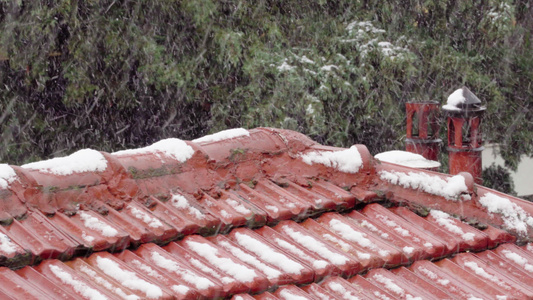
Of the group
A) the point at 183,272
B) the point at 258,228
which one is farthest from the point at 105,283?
the point at 258,228

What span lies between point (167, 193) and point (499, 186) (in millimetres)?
13204

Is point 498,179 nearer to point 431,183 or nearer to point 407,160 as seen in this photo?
point 407,160

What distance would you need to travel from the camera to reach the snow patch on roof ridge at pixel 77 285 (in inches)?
82.3

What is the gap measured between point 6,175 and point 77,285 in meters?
0.58

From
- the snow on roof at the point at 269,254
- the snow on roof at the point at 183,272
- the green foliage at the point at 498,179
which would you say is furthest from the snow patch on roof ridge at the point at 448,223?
the green foliage at the point at 498,179

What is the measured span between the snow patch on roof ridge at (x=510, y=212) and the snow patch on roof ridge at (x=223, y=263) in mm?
1352

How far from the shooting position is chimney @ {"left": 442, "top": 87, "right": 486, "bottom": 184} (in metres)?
5.79

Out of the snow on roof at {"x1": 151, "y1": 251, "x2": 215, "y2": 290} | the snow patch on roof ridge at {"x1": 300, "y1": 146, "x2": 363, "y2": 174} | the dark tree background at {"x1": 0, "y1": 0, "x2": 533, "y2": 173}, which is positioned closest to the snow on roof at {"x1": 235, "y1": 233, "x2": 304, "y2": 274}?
the snow on roof at {"x1": 151, "y1": 251, "x2": 215, "y2": 290}

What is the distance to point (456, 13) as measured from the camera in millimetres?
13758

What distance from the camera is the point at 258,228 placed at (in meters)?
2.77

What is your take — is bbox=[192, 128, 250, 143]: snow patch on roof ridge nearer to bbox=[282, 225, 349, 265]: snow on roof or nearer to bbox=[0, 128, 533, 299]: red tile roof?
bbox=[0, 128, 533, 299]: red tile roof

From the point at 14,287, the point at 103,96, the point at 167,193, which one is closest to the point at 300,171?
the point at 167,193

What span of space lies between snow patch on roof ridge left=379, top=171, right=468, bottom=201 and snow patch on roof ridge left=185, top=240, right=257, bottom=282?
1.09 metres

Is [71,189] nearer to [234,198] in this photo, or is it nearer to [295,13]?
[234,198]
